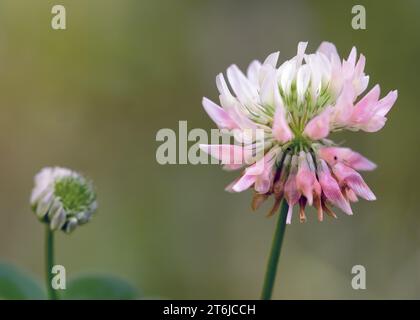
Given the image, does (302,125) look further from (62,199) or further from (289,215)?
(62,199)

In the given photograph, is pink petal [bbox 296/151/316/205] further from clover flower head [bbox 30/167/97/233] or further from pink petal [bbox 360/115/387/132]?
clover flower head [bbox 30/167/97/233]

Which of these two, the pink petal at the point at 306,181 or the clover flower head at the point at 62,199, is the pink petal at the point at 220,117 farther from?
the clover flower head at the point at 62,199

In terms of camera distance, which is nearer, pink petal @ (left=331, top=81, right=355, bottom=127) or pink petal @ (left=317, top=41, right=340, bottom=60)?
pink petal @ (left=331, top=81, right=355, bottom=127)

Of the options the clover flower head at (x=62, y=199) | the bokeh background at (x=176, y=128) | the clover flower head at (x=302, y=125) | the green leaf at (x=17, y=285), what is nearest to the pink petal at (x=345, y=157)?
the clover flower head at (x=302, y=125)

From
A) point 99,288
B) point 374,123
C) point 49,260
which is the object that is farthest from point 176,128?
point 374,123

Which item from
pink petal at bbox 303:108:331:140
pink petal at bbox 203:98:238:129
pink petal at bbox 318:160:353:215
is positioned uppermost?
pink petal at bbox 203:98:238:129

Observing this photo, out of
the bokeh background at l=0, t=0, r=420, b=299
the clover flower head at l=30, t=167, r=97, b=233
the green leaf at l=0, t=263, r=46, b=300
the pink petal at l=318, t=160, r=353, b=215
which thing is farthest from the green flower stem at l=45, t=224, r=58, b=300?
the bokeh background at l=0, t=0, r=420, b=299
